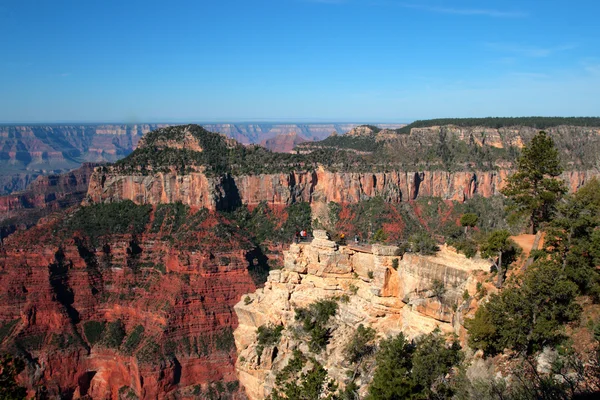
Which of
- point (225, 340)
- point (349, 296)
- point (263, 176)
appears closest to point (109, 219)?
point (263, 176)

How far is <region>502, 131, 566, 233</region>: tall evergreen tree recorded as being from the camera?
37.3 meters

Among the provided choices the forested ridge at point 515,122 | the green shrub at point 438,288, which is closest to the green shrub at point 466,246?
the green shrub at point 438,288

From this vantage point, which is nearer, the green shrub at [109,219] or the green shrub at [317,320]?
the green shrub at [317,320]

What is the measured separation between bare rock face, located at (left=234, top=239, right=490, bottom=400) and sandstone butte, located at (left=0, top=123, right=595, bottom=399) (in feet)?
0.41

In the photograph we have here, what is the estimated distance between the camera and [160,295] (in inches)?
2766

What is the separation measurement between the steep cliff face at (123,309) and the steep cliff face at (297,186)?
7571 millimetres

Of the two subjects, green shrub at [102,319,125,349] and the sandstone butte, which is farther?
green shrub at [102,319,125,349]

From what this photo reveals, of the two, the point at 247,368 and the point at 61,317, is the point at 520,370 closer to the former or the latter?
the point at 247,368

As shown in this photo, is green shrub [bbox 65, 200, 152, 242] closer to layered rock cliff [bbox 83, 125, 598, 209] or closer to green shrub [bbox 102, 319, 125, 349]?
layered rock cliff [bbox 83, 125, 598, 209]

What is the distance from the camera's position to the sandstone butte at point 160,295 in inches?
1673

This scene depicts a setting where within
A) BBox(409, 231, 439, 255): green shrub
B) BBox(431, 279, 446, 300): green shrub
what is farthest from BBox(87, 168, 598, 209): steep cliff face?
BBox(431, 279, 446, 300): green shrub

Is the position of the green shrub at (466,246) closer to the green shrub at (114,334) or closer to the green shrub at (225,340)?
the green shrub at (225,340)

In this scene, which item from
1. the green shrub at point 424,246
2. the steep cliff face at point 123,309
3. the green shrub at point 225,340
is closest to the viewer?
the green shrub at point 424,246

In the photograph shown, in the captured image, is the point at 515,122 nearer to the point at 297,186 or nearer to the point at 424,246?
the point at 297,186
